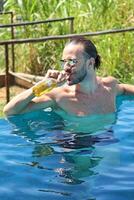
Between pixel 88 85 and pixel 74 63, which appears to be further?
pixel 88 85

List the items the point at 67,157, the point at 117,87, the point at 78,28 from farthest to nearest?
the point at 78,28 → the point at 117,87 → the point at 67,157

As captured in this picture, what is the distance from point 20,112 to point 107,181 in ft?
4.07

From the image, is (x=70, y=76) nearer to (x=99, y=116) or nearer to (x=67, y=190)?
(x=99, y=116)

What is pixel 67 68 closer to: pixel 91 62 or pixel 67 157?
pixel 91 62

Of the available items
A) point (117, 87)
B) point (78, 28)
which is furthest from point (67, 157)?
point (78, 28)

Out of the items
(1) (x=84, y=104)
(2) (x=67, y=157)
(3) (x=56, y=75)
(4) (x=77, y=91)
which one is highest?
(3) (x=56, y=75)

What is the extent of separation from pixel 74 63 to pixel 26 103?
1.75 ft

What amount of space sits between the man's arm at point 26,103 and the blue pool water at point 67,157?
283 mm

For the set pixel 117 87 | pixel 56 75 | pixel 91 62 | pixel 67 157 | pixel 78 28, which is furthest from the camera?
pixel 78 28

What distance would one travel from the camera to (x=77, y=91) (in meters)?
5.10

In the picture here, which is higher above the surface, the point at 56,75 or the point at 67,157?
the point at 56,75

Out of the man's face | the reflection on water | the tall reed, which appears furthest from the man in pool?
the tall reed

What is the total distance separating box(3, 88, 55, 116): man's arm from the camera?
464cm

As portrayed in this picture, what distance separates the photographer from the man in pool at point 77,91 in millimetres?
4660
